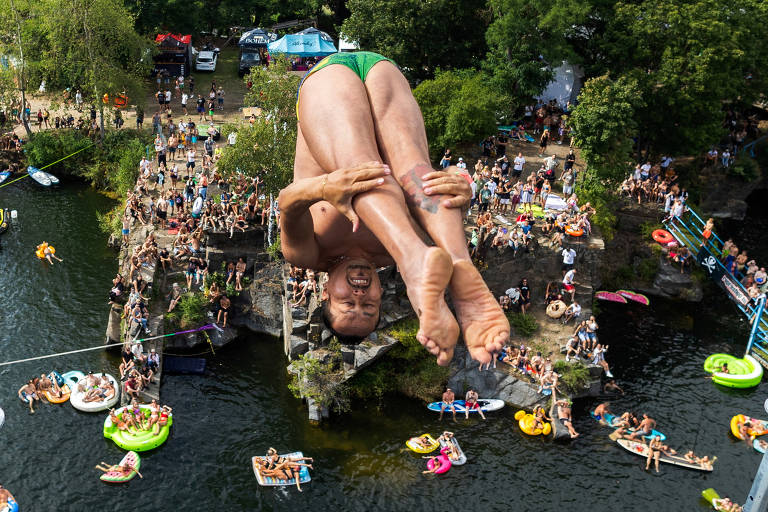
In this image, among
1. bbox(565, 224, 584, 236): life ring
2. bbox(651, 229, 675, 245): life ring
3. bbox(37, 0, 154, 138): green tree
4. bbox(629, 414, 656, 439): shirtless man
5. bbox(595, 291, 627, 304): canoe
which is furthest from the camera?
bbox(37, 0, 154, 138): green tree

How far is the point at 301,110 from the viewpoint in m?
11.7

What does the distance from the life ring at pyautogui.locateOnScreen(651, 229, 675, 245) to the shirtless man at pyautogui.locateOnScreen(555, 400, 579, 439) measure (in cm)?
1374

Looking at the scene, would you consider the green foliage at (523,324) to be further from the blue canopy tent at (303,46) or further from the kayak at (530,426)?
the blue canopy tent at (303,46)

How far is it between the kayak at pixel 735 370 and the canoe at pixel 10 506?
26863mm

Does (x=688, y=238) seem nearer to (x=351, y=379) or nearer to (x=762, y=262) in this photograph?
(x=762, y=262)

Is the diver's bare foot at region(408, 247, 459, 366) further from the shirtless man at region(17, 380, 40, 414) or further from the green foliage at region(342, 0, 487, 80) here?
the green foliage at region(342, 0, 487, 80)

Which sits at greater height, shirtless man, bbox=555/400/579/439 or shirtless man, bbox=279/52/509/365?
shirtless man, bbox=279/52/509/365

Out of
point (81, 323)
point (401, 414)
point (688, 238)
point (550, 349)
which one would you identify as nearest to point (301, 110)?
point (401, 414)

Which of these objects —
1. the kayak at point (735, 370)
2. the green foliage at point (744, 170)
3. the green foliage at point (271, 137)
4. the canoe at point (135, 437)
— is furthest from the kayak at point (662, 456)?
the green foliage at point (744, 170)

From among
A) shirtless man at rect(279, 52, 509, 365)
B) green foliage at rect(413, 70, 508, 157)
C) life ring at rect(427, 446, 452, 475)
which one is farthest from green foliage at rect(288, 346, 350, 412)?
shirtless man at rect(279, 52, 509, 365)

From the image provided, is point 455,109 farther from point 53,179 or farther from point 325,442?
point 53,179

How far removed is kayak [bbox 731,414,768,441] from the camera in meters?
31.2

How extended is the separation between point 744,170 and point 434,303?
47159 millimetres

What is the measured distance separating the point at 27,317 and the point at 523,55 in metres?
28.4
